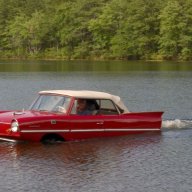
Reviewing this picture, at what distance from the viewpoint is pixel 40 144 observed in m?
22.6

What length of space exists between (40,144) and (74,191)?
6599mm

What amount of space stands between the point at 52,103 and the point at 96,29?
364ft

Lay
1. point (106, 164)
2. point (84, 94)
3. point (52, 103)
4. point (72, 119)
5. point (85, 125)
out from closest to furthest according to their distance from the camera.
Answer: point (106, 164) < point (72, 119) < point (85, 125) < point (52, 103) < point (84, 94)

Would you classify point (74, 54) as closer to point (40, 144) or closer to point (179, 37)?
point (179, 37)

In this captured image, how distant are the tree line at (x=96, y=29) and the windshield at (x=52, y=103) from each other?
95.9 m

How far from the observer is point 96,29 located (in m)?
134

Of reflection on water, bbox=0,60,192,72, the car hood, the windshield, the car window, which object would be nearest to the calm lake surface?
the car hood

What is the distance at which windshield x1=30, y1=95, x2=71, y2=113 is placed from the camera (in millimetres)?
23500

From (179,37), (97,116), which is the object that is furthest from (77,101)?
(179,37)

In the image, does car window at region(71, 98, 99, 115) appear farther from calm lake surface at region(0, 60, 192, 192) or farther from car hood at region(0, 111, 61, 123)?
calm lake surface at region(0, 60, 192, 192)

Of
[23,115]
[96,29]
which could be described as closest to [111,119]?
[23,115]

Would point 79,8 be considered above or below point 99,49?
above

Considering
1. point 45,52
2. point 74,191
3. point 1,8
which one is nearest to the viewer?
point 74,191

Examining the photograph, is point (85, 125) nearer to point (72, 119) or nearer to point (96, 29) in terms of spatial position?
point (72, 119)
